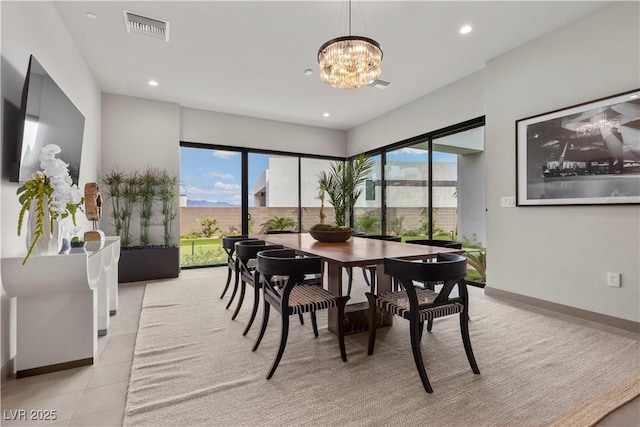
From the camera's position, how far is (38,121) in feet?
7.14

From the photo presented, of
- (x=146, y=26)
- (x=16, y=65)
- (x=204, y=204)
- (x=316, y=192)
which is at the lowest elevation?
(x=204, y=204)

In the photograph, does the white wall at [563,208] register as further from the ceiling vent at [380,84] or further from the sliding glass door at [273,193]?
the sliding glass door at [273,193]

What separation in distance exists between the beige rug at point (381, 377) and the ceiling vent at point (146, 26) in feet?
9.60

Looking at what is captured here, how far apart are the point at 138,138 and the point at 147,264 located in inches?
81.2

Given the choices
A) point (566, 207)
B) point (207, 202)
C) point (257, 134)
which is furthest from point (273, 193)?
point (566, 207)

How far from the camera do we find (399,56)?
3619 mm

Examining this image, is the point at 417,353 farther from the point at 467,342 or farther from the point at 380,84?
the point at 380,84

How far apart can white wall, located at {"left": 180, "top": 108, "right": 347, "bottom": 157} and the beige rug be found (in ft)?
12.2

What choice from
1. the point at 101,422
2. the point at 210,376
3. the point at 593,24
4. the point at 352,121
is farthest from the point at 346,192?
the point at 101,422

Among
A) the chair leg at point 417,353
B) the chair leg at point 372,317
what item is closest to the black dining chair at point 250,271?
the chair leg at point 372,317

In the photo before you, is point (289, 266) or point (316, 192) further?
point (316, 192)

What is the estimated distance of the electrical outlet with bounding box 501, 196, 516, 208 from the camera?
3.52m

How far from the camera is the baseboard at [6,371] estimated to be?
1.81 meters

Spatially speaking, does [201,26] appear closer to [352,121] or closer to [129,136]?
[129,136]
